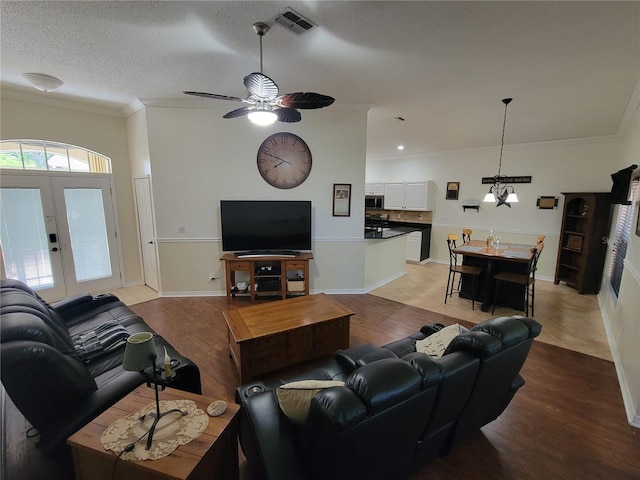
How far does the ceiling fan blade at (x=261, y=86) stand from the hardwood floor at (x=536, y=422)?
2461 mm

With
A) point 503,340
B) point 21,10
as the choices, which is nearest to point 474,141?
point 503,340

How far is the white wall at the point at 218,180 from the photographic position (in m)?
4.20

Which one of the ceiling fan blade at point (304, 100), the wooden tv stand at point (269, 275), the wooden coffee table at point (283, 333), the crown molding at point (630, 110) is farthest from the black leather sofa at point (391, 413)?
the crown molding at point (630, 110)

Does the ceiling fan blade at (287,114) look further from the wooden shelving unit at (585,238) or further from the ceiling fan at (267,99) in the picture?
Result: the wooden shelving unit at (585,238)

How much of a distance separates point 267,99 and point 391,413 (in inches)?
95.3

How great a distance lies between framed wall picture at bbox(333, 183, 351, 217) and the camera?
177 inches

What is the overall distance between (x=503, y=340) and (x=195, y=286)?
14.1 ft

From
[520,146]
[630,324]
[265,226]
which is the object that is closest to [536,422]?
[630,324]

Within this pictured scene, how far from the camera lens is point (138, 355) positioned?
4.22 feet

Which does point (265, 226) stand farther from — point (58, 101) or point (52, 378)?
point (58, 101)

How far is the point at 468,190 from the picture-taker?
6.73 metres

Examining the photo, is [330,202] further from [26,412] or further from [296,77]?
[26,412]

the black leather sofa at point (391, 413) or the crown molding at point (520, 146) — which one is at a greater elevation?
the crown molding at point (520, 146)

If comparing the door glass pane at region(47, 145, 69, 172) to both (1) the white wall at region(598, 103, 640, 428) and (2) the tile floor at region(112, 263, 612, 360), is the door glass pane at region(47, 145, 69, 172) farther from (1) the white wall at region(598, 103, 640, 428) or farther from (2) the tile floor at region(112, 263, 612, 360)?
(1) the white wall at region(598, 103, 640, 428)
